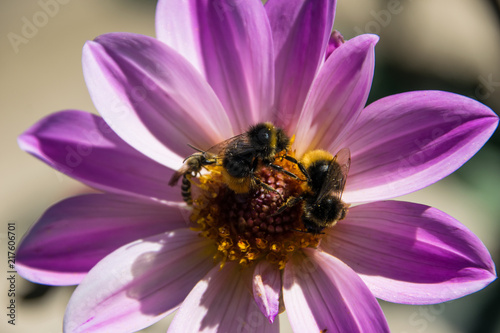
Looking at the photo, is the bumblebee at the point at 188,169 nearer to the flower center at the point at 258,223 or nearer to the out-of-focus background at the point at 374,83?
the flower center at the point at 258,223

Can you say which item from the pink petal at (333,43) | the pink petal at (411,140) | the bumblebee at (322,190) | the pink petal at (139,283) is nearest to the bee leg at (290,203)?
the bumblebee at (322,190)

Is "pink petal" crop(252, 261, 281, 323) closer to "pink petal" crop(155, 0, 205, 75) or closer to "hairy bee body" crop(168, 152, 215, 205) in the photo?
"hairy bee body" crop(168, 152, 215, 205)

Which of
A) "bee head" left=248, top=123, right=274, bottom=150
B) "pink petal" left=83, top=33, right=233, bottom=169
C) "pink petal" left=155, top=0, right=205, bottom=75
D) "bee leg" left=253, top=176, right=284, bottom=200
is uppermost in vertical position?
"pink petal" left=155, top=0, right=205, bottom=75

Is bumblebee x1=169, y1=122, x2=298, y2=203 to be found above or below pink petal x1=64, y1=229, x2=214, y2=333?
above

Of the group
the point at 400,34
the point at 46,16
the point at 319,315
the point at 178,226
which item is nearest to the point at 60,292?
the point at 178,226

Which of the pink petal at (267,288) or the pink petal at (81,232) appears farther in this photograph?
the pink petal at (81,232)

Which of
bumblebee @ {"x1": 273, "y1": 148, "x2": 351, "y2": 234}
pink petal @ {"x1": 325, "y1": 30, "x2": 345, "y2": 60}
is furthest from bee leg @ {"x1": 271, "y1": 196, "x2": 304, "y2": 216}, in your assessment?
pink petal @ {"x1": 325, "y1": 30, "x2": 345, "y2": 60}

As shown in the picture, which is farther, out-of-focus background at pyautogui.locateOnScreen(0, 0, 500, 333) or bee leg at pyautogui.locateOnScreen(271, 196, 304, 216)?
out-of-focus background at pyautogui.locateOnScreen(0, 0, 500, 333)
